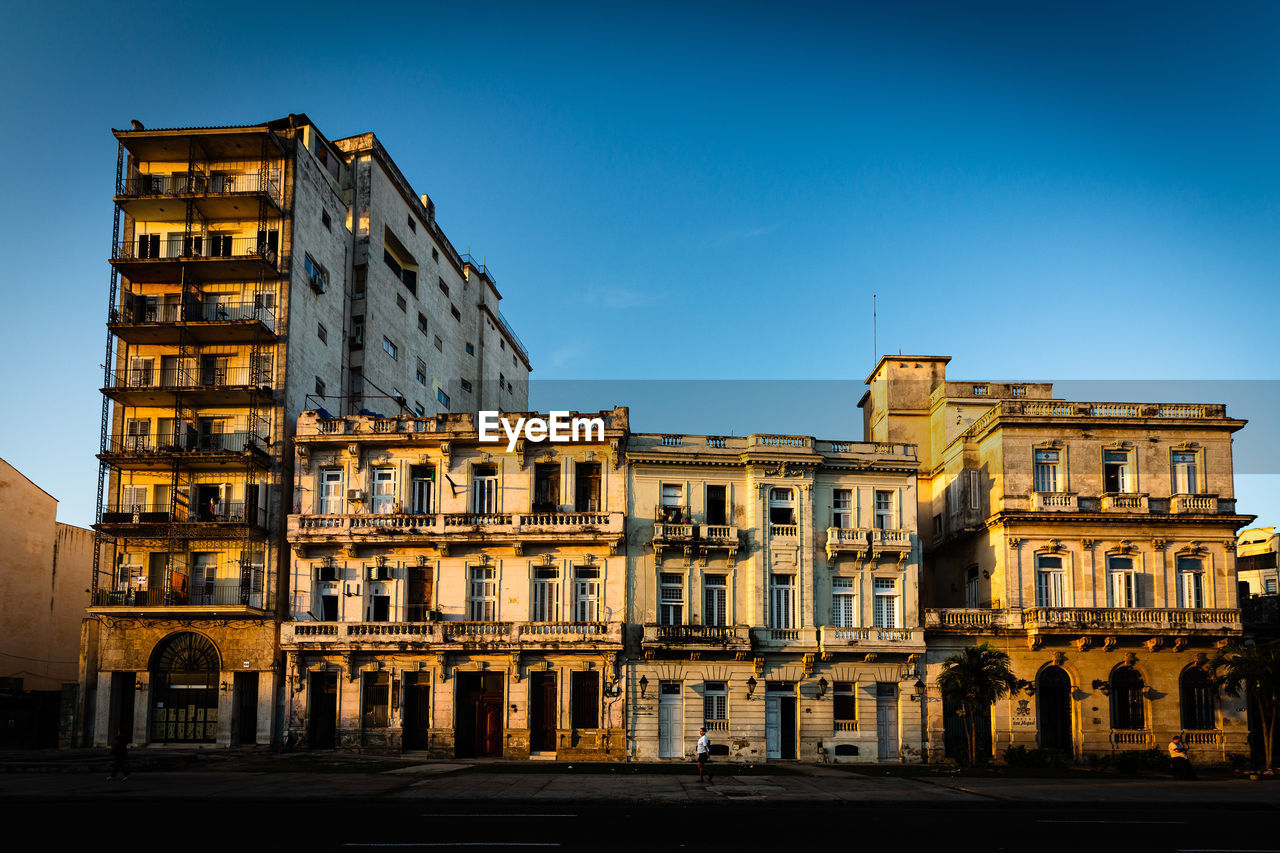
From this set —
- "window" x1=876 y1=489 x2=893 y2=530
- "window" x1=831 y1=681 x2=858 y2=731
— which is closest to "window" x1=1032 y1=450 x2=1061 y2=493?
"window" x1=876 y1=489 x2=893 y2=530

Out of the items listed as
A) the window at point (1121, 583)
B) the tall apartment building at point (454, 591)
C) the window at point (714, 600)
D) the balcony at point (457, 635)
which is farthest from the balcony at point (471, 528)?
the window at point (1121, 583)

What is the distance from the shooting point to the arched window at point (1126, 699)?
51.6m

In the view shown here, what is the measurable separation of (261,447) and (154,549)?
719cm

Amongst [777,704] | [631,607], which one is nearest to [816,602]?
[777,704]

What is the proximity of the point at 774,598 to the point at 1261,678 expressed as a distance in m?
20.6

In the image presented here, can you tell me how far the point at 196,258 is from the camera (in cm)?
5444

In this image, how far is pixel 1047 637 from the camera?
169 ft

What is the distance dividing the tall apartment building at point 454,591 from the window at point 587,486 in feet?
0.30

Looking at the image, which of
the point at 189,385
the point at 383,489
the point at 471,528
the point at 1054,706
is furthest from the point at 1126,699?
the point at 189,385

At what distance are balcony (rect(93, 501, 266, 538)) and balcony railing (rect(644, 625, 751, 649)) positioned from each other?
763 inches

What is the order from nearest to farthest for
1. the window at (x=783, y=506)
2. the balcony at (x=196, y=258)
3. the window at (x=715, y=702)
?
the window at (x=715, y=702) < the window at (x=783, y=506) < the balcony at (x=196, y=258)

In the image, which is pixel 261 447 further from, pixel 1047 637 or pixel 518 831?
pixel 1047 637

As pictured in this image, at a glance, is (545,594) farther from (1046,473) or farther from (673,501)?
(1046,473)

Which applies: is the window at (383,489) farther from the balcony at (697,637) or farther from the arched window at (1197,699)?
the arched window at (1197,699)
